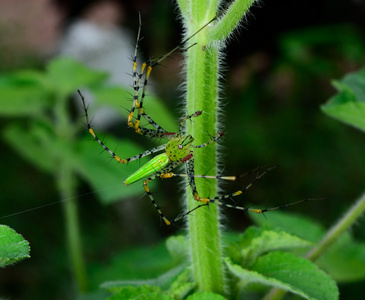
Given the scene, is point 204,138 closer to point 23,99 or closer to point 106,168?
point 106,168

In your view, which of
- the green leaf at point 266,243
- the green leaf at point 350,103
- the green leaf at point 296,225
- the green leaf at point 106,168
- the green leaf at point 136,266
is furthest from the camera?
the green leaf at point 106,168

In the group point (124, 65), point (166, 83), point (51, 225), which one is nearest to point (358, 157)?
point (166, 83)

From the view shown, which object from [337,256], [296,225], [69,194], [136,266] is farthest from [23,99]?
[337,256]

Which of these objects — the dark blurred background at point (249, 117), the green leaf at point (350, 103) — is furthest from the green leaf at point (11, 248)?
the dark blurred background at point (249, 117)

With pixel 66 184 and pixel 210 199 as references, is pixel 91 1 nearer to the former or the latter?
pixel 66 184

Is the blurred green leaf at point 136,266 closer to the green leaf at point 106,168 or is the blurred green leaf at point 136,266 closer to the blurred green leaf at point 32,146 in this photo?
the green leaf at point 106,168

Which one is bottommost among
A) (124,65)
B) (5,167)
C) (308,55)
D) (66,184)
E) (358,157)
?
(66,184)
